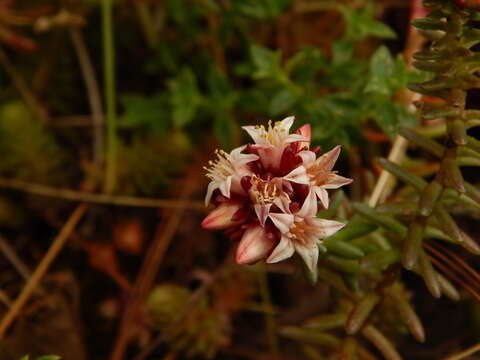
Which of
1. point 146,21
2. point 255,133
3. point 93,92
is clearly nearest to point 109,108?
point 93,92

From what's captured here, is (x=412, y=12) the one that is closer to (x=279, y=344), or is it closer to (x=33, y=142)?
(x=279, y=344)

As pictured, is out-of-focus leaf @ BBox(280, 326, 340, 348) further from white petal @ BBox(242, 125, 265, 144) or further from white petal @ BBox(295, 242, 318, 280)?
white petal @ BBox(242, 125, 265, 144)

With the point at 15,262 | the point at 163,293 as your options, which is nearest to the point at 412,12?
the point at 163,293

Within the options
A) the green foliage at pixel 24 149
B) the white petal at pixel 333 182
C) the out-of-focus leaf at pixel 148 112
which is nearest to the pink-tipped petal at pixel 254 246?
the white petal at pixel 333 182

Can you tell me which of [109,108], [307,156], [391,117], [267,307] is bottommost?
[267,307]

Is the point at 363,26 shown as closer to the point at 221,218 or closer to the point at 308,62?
the point at 308,62

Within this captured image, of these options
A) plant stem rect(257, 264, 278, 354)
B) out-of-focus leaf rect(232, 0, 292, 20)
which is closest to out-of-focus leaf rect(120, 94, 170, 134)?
out-of-focus leaf rect(232, 0, 292, 20)
